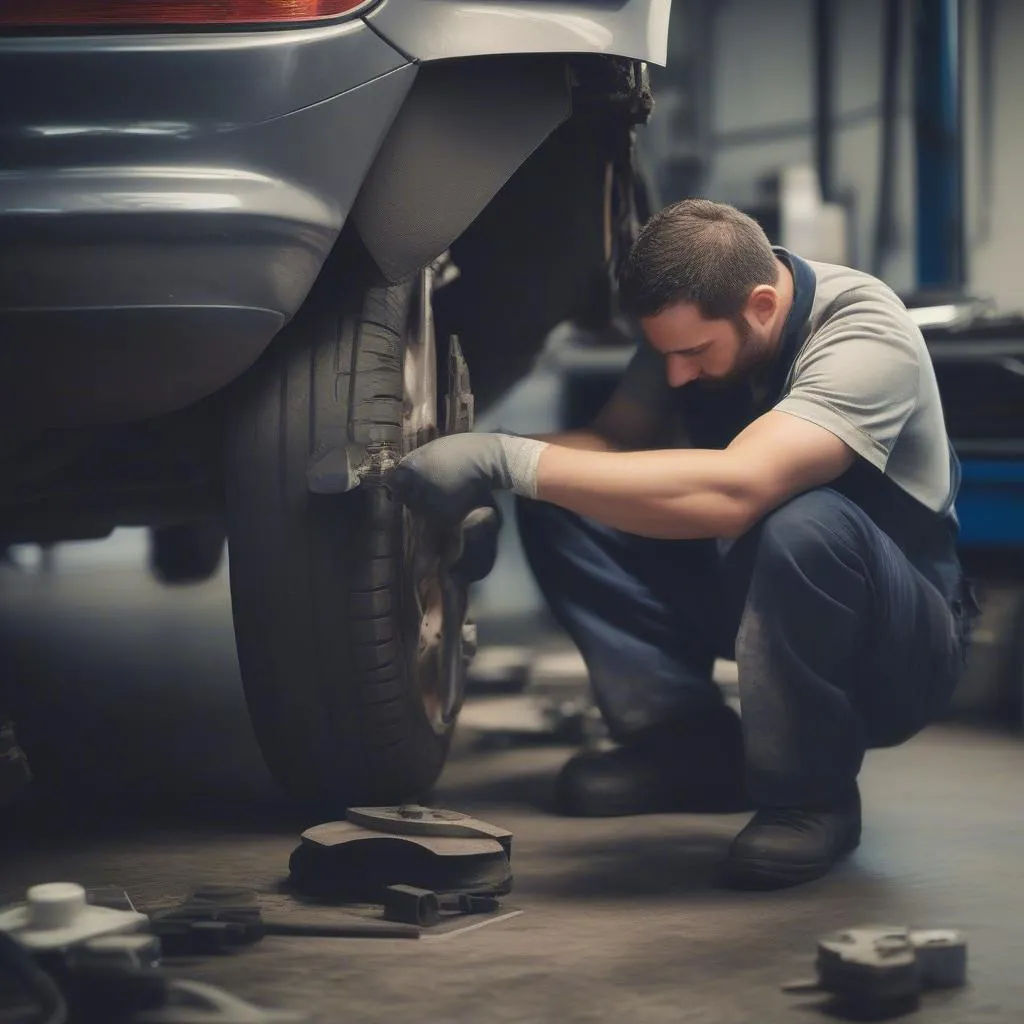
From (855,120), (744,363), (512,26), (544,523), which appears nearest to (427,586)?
(544,523)

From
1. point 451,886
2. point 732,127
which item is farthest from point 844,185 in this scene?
point 451,886

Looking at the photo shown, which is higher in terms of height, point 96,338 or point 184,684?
point 96,338

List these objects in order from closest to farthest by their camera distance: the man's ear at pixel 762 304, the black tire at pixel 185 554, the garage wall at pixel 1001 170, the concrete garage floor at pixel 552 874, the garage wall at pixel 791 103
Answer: the concrete garage floor at pixel 552 874 → the man's ear at pixel 762 304 → the black tire at pixel 185 554 → the garage wall at pixel 1001 170 → the garage wall at pixel 791 103

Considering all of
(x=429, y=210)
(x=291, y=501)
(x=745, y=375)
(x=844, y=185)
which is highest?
(x=844, y=185)

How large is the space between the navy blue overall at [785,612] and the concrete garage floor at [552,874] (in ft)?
0.56

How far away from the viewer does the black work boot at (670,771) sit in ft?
7.50

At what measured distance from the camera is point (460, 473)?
Result: 191cm

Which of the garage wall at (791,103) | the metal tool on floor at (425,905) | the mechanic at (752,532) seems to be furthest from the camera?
the garage wall at (791,103)

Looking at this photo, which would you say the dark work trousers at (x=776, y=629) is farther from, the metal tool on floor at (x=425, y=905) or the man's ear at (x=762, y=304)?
the metal tool on floor at (x=425, y=905)

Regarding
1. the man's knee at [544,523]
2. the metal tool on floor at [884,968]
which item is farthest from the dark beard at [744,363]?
the metal tool on floor at [884,968]

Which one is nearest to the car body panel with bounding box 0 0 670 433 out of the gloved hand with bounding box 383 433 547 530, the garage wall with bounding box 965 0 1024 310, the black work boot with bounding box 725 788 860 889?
the gloved hand with bounding box 383 433 547 530

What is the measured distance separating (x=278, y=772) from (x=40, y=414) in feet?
1.88

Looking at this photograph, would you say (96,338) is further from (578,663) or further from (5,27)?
(578,663)

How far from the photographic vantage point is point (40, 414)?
175 centimetres
